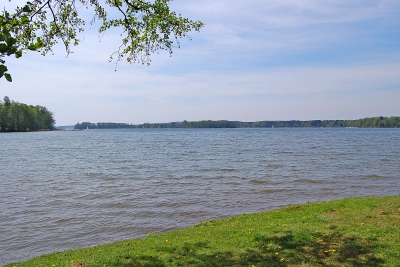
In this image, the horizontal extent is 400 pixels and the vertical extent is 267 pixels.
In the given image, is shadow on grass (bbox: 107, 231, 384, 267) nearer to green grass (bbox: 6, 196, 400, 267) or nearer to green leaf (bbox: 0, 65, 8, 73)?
green grass (bbox: 6, 196, 400, 267)

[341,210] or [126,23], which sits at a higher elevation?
[126,23]

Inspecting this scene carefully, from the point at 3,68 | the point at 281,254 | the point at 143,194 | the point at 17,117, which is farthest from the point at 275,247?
the point at 17,117

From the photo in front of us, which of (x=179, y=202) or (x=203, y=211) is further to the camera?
(x=179, y=202)

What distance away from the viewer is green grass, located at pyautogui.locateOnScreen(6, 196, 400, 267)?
7.57 m

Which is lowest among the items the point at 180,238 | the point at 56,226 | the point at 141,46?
the point at 56,226

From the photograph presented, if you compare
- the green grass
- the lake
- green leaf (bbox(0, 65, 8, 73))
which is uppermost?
green leaf (bbox(0, 65, 8, 73))

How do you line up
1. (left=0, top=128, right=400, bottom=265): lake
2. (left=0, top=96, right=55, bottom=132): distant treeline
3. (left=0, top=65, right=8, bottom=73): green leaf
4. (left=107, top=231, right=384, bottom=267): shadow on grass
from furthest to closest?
(left=0, top=96, right=55, bottom=132): distant treeline
(left=0, top=128, right=400, bottom=265): lake
(left=107, top=231, right=384, bottom=267): shadow on grass
(left=0, top=65, right=8, bottom=73): green leaf

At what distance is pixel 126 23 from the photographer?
1005 centimetres

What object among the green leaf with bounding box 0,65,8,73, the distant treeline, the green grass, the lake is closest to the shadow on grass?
the green grass

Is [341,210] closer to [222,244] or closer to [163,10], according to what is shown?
[222,244]

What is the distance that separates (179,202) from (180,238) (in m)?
8.07

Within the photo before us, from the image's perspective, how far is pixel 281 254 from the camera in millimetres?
7859

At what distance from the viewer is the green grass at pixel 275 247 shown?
24.8 feet

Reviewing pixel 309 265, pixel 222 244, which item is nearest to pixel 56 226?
pixel 222 244
